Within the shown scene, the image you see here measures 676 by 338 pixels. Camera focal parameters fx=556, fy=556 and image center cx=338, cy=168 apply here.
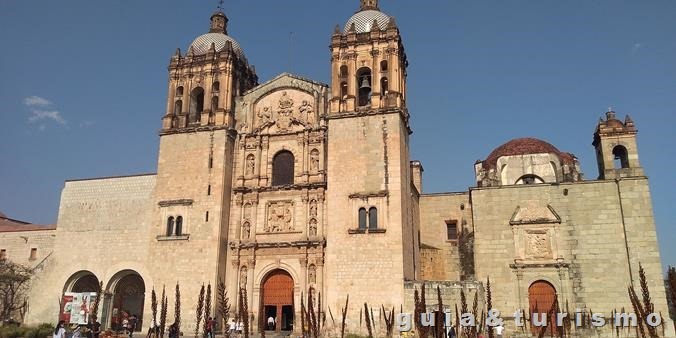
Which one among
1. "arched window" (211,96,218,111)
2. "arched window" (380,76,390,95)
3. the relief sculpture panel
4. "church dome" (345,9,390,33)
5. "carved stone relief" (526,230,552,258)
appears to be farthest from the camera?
"arched window" (211,96,218,111)

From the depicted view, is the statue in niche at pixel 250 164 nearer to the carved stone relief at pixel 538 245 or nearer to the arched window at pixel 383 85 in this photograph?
the arched window at pixel 383 85

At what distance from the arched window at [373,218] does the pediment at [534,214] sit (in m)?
6.01

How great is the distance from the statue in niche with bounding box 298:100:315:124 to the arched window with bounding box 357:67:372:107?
2325 mm

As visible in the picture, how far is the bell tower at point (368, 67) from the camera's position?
24.7m

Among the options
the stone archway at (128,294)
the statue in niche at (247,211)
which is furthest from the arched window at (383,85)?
the stone archway at (128,294)

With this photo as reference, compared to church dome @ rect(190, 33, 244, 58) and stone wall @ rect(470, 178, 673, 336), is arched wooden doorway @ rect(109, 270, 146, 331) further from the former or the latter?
stone wall @ rect(470, 178, 673, 336)

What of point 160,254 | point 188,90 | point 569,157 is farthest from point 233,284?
point 569,157

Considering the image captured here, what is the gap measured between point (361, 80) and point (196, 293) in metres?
12.3

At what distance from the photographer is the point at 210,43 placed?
28719 millimetres

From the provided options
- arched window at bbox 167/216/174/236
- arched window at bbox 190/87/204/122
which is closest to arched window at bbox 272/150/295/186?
arched window at bbox 167/216/174/236

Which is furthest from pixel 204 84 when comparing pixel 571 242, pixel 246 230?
pixel 571 242

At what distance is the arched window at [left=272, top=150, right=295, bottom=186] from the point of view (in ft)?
84.2

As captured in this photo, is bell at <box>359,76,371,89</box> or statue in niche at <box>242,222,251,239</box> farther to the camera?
bell at <box>359,76,371,89</box>

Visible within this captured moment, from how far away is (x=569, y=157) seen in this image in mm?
29625
